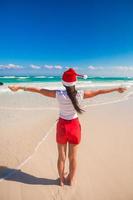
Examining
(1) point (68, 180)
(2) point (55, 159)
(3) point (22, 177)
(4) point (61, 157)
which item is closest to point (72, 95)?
(4) point (61, 157)

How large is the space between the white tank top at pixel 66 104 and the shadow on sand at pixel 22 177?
1.14 meters

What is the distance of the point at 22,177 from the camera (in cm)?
378

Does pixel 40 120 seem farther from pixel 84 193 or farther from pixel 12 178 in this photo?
pixel 84 193

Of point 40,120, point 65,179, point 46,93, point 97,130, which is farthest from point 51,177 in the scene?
point 40,120

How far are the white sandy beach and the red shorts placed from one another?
789mm

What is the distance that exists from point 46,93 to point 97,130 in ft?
10.9

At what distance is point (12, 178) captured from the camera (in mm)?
3734

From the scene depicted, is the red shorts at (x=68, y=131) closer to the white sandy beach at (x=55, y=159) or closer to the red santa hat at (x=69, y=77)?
the red santa hat at (x=69, y=77)

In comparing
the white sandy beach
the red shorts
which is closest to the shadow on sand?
the white sandy beach

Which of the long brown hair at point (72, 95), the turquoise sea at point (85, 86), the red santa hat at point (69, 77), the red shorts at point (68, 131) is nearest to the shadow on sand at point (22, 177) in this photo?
the red shorts at point (68, 131)

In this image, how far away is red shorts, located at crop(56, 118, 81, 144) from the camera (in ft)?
10.4

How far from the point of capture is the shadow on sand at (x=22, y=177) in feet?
11.9

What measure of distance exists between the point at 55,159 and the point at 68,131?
1.44 meters

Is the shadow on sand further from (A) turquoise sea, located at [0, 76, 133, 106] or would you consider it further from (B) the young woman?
(A) turquoise sea, located at [0, 76, 133, 106]
